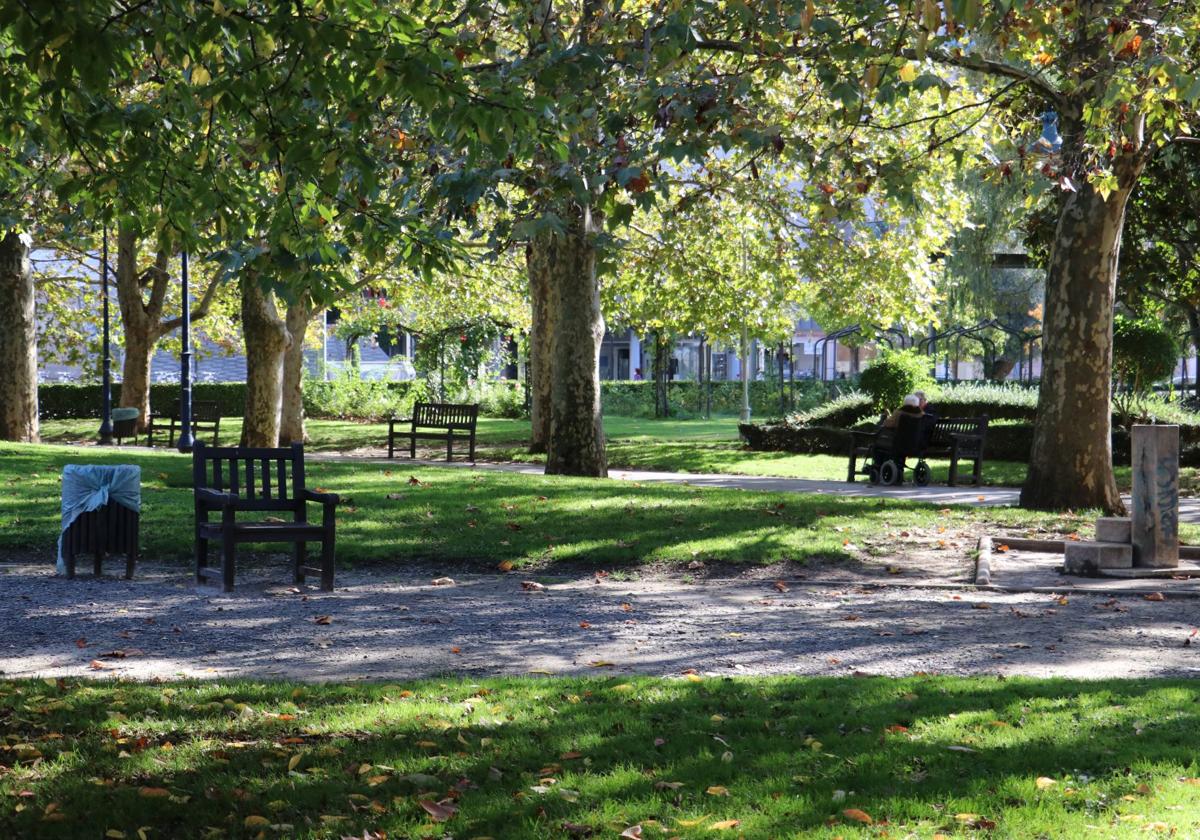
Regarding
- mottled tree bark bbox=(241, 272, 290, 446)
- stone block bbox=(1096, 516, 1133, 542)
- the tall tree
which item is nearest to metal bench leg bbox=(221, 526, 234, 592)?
the tall tree

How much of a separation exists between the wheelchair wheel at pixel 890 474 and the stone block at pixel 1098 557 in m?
8.43

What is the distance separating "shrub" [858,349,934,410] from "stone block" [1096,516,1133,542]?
14937mm

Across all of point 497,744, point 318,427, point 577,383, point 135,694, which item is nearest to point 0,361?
point 318,427

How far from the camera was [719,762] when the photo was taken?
5.22m

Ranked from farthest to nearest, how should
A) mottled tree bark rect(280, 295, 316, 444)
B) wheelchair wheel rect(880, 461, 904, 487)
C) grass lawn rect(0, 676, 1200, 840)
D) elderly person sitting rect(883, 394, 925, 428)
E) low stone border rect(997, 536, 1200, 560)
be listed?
mottled tree bark rect(280, 295, 316, 444) < wheelchair wheel rect(880, 461, 904, 487) < elderly person sitting rect(883, 394, 925, 428) < low stone border rect(997, 536, 1200, 560) < grass lawn rect(0, 676, 1200, 840)

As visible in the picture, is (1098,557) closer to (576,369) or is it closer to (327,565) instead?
(327,565)

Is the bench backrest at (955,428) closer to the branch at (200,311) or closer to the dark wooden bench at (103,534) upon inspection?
the dark wooden bench at (103,534)

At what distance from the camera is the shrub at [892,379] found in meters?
26.4

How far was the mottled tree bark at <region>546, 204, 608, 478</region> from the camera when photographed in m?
17.9

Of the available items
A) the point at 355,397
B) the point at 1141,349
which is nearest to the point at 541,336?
the point at 1141,349

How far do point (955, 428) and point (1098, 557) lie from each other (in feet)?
33.3

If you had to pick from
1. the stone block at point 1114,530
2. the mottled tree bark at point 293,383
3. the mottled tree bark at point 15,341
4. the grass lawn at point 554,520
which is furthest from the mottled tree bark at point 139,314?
the stone block at point 1114,530

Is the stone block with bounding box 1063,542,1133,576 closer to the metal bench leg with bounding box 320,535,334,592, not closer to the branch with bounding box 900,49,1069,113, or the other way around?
the branch with bounding box 900,49,1069,113

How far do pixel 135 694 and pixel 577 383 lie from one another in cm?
1206
